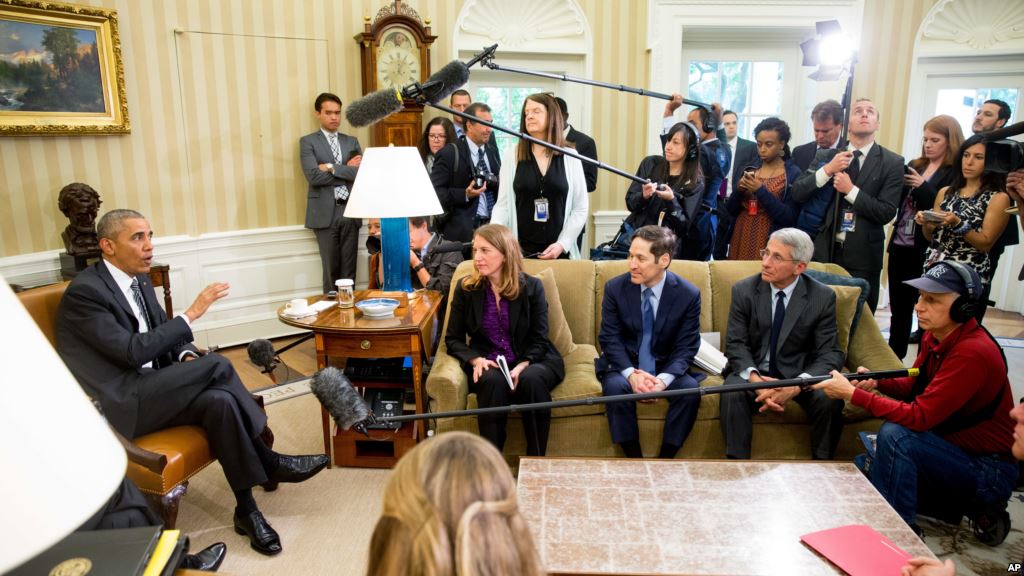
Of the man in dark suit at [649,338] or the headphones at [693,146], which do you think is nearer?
the man in dark suit at [649,338]

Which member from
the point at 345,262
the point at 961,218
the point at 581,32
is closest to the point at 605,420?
the point at 961,218

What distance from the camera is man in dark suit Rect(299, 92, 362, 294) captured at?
466 cm

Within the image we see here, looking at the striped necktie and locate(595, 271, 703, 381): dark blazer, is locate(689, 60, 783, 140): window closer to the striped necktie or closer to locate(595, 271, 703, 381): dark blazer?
locate(595, 271, 703, 381): dark blazer

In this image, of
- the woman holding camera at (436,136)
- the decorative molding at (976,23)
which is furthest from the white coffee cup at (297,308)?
the decorative molding at (976,23)

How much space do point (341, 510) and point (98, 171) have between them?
8.98 feet

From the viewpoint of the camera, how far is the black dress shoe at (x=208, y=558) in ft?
7.02

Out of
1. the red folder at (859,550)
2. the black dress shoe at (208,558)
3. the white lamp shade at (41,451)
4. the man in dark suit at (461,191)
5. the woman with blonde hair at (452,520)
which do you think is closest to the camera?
the white lamp shade at (41,451)

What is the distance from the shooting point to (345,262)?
4922mm

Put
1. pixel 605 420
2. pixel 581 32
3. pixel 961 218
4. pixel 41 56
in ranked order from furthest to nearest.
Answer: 1. pixel 581 32
2. pixel 41 56
3. pixel 961 218
4. pixel 605 420

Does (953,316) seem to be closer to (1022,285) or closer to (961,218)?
(961,218)

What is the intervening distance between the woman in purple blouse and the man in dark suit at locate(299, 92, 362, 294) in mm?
2035

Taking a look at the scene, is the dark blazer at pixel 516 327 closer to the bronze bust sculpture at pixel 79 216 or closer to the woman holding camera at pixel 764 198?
the woman holding camera at pixel 764 198

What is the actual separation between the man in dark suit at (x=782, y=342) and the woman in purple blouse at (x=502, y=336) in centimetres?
76

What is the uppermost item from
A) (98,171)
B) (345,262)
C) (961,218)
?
(98,171)
